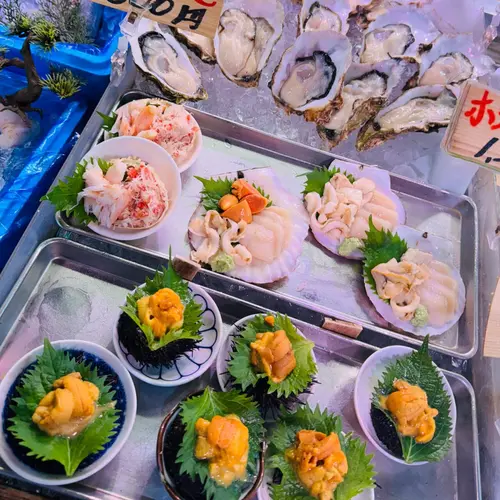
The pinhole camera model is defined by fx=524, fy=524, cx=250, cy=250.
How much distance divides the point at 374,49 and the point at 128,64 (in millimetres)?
1345

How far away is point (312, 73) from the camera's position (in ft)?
8.83

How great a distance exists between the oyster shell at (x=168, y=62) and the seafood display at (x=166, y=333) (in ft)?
3.46

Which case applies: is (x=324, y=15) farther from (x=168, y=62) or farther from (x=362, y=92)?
(x=168, y=62)

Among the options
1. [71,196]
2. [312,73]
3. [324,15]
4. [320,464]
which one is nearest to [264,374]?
[320,464]

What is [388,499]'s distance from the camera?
76.5 inches

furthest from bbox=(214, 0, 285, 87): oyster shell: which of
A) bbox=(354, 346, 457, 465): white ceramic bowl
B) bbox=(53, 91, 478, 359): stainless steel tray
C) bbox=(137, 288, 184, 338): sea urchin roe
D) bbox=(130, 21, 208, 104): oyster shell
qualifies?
bbox=(354, 346, 457, 465): white ceramic bowl

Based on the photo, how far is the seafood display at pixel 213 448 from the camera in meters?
1.60

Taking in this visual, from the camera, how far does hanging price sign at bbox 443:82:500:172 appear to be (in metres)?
1.81

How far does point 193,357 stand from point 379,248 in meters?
0.98

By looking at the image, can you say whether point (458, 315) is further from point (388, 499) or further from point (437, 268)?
point (388, 499)

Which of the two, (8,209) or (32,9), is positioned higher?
(32,9)

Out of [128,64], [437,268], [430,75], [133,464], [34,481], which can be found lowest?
[133,464]

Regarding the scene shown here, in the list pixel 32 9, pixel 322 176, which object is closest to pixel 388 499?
pixel 322 176

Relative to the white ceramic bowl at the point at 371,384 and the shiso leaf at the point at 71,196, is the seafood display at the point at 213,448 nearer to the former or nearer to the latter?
the white ceramic bowl at the point at 371,384
